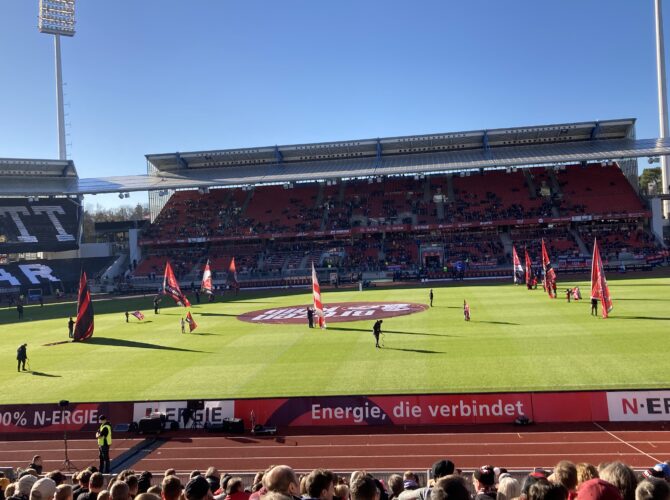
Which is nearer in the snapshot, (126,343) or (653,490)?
(653,490)

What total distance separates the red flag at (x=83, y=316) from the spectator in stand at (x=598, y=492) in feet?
104

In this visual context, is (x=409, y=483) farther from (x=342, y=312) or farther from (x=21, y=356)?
(x=342, y=312)

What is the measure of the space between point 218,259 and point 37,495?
66483mm

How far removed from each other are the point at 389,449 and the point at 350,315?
21036mm

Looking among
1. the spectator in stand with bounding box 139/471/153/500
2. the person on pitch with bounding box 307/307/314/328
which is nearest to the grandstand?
the person on pitch with bounding box 307/307/314/328

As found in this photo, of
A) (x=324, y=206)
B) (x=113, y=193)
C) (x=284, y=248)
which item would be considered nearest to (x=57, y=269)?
(x=113, y=193)

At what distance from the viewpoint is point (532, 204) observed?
2763 inches

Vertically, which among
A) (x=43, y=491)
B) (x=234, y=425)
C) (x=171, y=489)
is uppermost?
(x=171, y=489)

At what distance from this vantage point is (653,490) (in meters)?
3.99

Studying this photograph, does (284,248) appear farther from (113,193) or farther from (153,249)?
(113,193)

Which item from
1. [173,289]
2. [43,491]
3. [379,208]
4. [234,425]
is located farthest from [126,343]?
[379,208]

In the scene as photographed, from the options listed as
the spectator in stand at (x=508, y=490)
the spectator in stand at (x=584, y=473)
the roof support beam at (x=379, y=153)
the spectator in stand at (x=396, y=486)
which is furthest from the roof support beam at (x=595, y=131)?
the spectator in stand at (x=584, y=473)

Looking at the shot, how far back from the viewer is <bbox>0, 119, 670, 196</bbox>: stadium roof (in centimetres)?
6700

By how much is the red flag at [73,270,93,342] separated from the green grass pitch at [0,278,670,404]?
784mm
